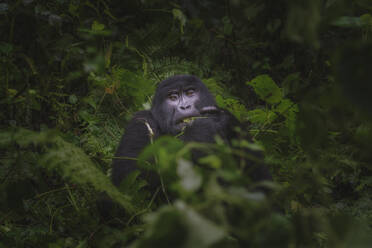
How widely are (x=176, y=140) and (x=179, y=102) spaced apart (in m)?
1.51

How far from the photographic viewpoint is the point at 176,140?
0.87m

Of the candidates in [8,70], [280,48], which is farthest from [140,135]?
[280,48]

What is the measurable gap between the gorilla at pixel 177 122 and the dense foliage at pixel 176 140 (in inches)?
5.7

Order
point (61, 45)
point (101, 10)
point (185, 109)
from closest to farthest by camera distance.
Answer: point (61, 45)
point (185, 109)
point (101, 10)

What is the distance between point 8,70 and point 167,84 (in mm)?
1108

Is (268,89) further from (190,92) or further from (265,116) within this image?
(190,92)

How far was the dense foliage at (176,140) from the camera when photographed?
23.5 inches

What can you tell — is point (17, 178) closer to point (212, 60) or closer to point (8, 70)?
point (8, 70)

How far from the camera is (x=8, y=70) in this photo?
Result: 1.87 metres

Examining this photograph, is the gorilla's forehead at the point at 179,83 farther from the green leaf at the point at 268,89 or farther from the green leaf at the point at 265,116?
the green leaf at the point at 268,89


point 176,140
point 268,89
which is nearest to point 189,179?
point 176,140

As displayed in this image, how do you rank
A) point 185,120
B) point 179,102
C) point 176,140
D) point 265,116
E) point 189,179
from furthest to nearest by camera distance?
point 179,102 → point 185,120 → point 265,116 → point 176,140 → point 189,179

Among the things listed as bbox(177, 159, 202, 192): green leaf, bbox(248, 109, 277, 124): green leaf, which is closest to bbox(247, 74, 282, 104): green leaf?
bbox(248, 109, 277, 124): green leaf

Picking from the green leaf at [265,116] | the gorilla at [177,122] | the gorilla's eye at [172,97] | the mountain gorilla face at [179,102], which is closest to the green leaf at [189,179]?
the gorilla at [177,122]
